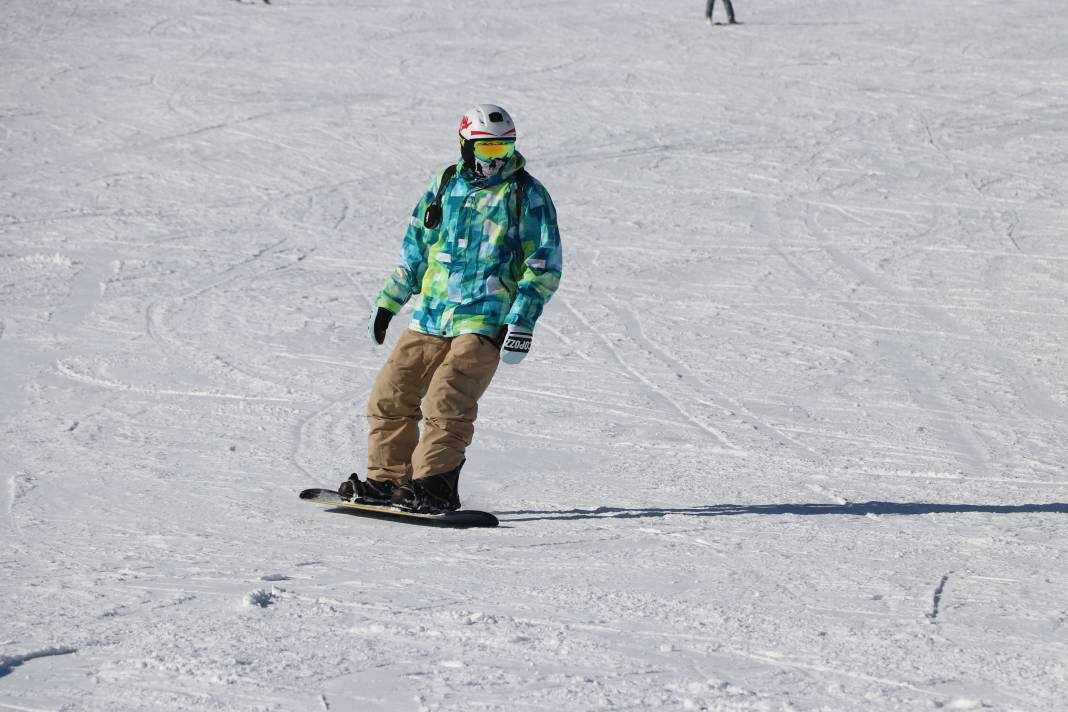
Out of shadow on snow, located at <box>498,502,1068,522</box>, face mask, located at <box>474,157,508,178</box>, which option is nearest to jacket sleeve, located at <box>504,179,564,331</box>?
face mask, located at <box>474,157,508,178</box>

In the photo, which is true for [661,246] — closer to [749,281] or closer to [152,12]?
[749,281]

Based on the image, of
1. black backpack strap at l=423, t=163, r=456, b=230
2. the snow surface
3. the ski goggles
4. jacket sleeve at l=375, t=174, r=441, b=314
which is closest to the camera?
the snow surface

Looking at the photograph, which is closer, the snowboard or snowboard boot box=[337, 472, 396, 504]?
the snowboard

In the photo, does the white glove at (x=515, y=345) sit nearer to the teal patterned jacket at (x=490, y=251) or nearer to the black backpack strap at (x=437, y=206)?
the teal patterned jacket at (x=490, y=251)

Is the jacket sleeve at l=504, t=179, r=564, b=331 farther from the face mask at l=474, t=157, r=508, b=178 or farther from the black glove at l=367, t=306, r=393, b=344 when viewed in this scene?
the black glove at l=367, t=306, r=393, b=344

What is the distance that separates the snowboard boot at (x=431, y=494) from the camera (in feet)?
18.0

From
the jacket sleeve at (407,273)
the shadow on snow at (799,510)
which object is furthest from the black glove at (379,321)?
the shadow on snow at (799,510)

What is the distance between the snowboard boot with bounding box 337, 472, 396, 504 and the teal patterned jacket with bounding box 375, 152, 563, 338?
2.15 ft

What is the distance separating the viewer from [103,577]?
421cm

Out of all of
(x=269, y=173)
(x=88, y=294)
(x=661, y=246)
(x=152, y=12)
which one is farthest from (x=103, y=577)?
(x=152, y=12)

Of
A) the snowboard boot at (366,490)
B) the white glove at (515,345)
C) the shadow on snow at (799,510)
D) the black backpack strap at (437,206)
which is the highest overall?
the black backpack strap at (437,206)

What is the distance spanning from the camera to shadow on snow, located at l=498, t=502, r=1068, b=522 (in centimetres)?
562

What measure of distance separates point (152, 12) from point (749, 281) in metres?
14.1

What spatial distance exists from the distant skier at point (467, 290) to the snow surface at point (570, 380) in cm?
35
